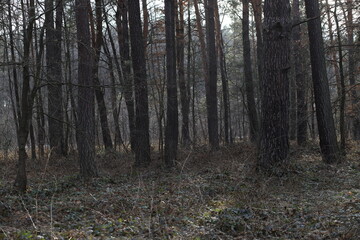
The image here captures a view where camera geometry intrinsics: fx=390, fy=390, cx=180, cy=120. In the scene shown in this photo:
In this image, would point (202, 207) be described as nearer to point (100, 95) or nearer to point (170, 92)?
point (170, 92)

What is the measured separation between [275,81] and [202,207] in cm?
384

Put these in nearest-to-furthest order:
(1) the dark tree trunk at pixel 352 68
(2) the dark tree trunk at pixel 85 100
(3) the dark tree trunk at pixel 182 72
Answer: (2) the dark tree trunk at pixel 85 100 < (1) the dark tree trunk at pixel 352 68 < (3) the dark tree trunk at pixel 182 72

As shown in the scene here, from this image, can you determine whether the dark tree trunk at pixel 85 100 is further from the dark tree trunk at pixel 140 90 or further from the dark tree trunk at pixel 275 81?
the dark tree trunk at pixel 275 81

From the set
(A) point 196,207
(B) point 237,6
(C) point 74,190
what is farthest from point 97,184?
(B) point 237,6

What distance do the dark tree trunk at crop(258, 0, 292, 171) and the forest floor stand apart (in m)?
0.49

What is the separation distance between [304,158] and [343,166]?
2.09 metres

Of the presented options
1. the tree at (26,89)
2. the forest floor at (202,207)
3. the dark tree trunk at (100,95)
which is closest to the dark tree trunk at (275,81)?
the forest floor at (202,207)

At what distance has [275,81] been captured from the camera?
29.2 feet

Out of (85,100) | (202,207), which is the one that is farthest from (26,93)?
(202,207)

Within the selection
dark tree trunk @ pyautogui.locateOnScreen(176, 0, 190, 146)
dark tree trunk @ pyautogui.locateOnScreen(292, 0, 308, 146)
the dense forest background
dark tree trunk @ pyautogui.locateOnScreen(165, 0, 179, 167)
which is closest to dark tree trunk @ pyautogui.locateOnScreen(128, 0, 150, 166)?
the dense forest background

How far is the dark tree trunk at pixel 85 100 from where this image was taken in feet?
32.6

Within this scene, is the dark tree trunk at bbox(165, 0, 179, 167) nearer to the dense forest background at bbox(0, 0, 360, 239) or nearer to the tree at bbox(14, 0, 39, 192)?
the dense forest background at bbox(0, 0, 360, 239)

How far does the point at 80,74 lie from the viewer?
10016 millimetres

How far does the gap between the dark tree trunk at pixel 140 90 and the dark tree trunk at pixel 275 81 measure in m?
4.60
